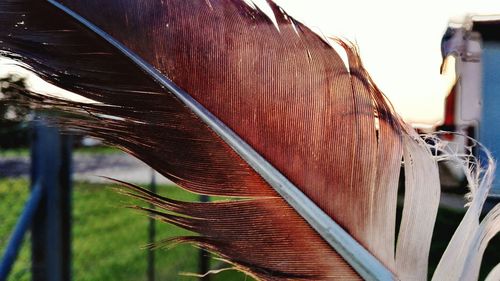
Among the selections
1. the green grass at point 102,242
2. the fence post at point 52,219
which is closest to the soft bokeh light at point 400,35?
the fence post at point 52,219

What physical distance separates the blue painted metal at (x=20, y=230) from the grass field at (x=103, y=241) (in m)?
0.06

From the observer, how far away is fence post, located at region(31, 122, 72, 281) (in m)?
1.29

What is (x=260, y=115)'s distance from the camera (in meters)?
0.85

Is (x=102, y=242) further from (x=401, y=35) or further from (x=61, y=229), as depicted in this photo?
(x=401, y=35)

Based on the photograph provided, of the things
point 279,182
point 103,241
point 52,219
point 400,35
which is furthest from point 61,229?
point 400,35

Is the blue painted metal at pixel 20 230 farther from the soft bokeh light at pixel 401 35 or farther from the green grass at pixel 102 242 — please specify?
the soft bokeh light at pixel 401 35

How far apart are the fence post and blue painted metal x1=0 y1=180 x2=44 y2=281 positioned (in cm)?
2

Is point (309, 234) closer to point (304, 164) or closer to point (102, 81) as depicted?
point (304, 164)

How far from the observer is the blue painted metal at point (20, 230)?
1.27 meters

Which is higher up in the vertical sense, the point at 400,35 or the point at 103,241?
the point at 400,35

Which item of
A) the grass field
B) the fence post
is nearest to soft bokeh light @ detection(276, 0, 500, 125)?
the grass field

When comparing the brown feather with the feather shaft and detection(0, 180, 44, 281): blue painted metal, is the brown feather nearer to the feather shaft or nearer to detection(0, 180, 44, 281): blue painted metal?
the feather shaft

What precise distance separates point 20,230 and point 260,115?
2.48ft

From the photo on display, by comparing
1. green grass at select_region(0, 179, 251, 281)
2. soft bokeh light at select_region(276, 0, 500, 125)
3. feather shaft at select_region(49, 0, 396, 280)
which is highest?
soft bokeh light at select_region(276, 0, 500, 125)
